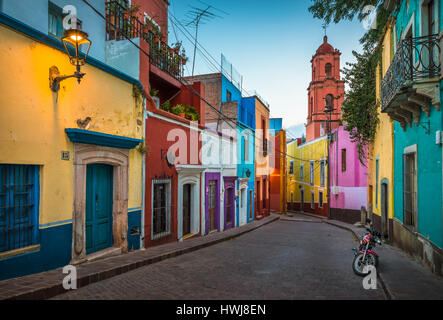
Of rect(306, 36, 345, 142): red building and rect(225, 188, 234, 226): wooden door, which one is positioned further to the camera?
rect(306, 36, 345, 142): red building

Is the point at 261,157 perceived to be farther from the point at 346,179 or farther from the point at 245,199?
the point at 346,179

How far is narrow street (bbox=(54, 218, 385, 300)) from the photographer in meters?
5.40

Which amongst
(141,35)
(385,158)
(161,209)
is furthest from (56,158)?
(385,158)

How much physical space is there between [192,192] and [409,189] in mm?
7300

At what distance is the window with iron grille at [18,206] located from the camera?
18.0 ft

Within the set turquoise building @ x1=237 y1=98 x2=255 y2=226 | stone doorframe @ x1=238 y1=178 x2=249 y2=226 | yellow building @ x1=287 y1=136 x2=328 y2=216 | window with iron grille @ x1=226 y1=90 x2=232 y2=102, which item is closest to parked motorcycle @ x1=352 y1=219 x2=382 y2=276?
turquoise building @ x1=237 y1=98 x2=255 y2=226

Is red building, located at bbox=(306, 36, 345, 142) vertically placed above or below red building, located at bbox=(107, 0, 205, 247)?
above

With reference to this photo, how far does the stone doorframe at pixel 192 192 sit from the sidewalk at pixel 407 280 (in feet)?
20.7

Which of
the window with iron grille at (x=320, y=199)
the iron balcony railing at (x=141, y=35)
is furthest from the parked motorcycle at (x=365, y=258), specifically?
the window with iron grille at (x=320, y=199)

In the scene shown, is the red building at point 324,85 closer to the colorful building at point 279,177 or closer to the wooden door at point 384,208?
the colorful building at point 279,177

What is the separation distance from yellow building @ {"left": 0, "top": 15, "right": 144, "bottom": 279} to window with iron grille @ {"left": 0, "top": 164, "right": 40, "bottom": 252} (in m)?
0.02

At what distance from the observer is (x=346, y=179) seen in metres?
22.2

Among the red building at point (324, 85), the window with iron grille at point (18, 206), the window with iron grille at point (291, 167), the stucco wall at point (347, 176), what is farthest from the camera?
the window with iron grille at point (291, 167)

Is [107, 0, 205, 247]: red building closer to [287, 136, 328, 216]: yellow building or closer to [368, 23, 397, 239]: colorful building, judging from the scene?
[368, 23, 397, 239]: colorful building
